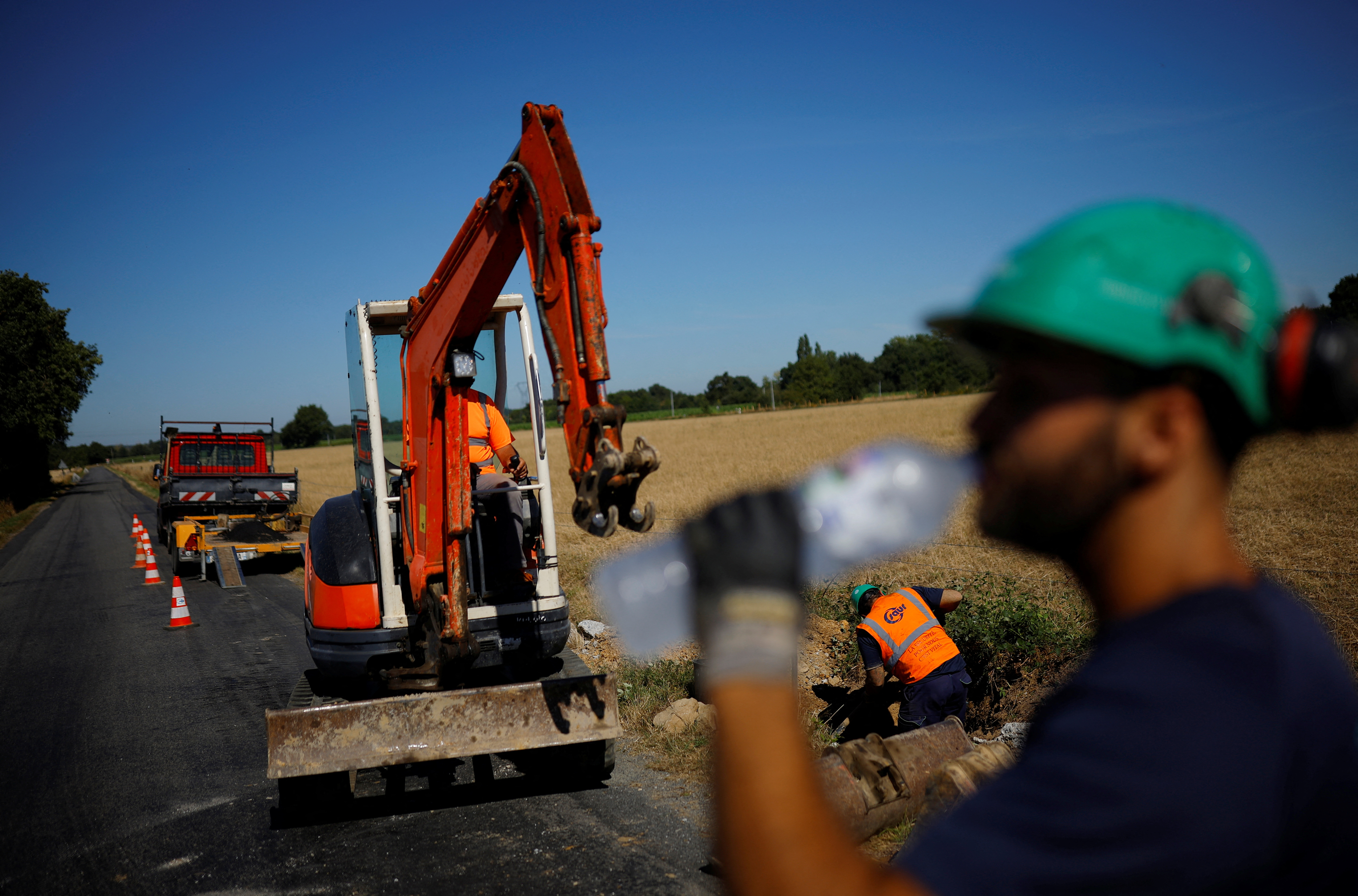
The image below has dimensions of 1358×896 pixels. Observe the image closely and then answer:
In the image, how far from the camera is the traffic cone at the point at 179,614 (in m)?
10.6

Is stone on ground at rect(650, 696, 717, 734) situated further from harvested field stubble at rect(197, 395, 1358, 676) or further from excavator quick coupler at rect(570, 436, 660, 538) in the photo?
excavator quick coupler at rect(570, 436, 660, 538)

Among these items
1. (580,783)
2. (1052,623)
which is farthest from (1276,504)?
(580,783)

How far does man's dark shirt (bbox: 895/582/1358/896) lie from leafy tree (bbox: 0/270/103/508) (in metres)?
46.3

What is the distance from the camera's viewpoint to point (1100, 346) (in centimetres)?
90

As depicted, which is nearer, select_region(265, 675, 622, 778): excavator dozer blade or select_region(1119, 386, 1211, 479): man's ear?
select_region(1119, 386, 1211, 479): man's ear

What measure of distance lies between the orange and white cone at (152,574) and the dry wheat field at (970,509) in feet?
23.1

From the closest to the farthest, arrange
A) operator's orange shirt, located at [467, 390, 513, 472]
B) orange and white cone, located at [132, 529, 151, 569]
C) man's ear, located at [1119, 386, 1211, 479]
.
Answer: man's ear, located at [1119, 386, 1211, 479] → operator's orange shirt, located at [467, 390, 513, 472] → orange and white cone, located at [132, 529, 151, 569]

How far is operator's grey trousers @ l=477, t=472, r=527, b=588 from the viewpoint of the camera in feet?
18.6

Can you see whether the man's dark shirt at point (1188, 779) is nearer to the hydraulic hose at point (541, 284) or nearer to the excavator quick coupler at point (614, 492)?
the excavator quick coupler at point (614, 492)

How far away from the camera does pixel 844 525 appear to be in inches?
53.8

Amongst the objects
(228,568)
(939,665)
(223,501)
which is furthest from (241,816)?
(223,501)

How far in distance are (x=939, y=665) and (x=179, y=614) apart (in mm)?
9849

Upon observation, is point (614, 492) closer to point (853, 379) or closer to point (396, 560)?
point (396, 560)

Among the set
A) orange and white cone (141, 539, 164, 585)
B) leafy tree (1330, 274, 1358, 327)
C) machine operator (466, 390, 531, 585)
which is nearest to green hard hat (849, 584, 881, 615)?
machine operator (466, 390, 531, 585)
